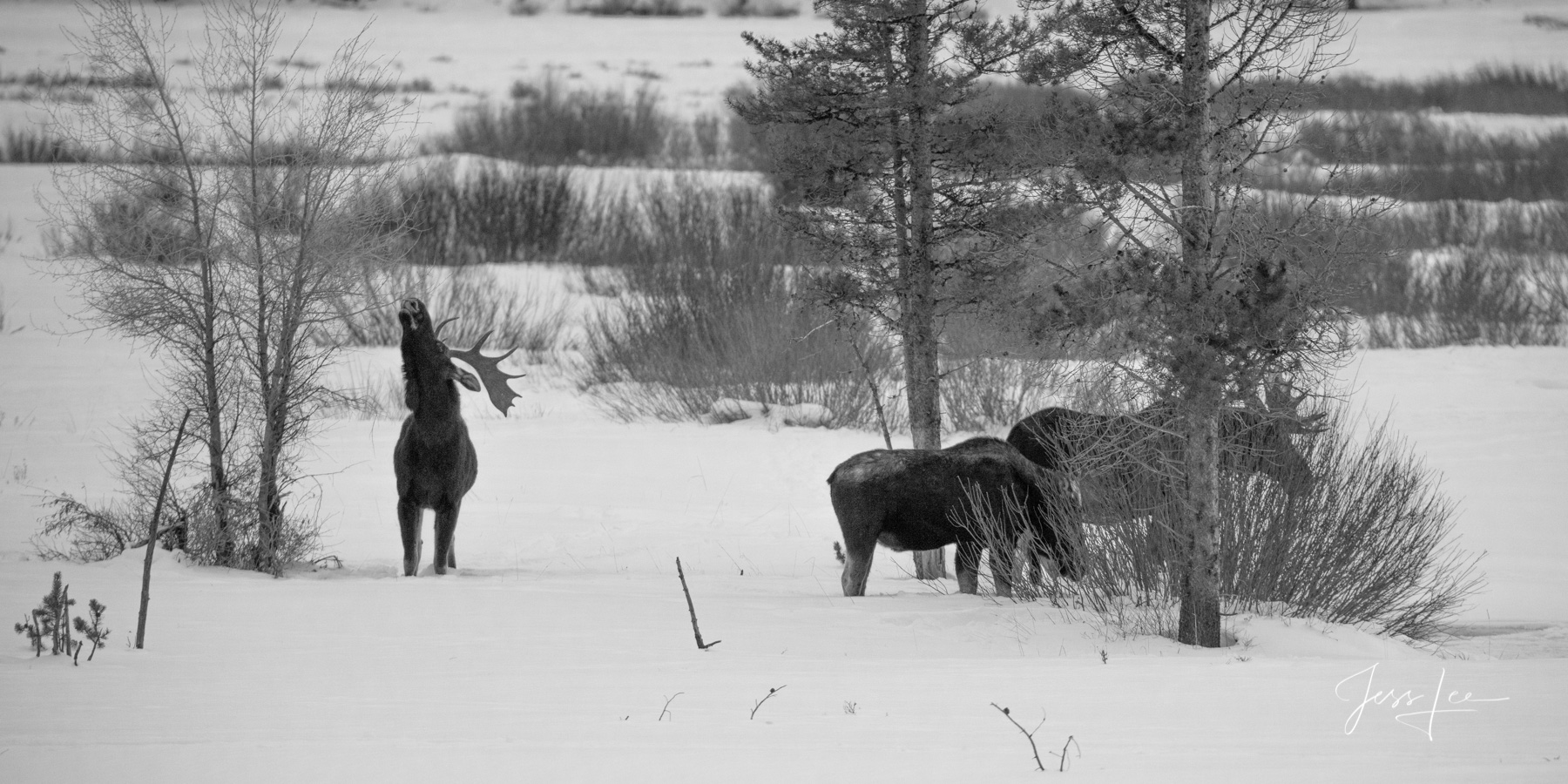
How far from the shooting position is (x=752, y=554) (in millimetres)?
12016

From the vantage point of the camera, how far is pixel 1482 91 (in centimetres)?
4669

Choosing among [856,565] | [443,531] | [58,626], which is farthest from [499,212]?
[58,626]

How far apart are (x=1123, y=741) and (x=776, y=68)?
21.0 ft

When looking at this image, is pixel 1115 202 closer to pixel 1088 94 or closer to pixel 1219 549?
pixel 1088 94

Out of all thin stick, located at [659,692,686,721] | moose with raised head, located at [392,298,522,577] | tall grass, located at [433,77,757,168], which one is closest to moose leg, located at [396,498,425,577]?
moose with raised head, located at [392,298,522,577]

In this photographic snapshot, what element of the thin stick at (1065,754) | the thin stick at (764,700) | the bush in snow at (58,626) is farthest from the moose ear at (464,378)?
the thin stick at (1065,754)

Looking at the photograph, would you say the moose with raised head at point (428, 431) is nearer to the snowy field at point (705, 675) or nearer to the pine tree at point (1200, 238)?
the snowy field at point (705, 675)

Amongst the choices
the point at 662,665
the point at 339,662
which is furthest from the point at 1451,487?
the point at 339,662

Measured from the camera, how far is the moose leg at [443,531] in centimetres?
913

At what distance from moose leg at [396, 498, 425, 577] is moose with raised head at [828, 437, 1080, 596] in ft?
9.36

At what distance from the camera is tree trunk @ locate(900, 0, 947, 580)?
977 cm

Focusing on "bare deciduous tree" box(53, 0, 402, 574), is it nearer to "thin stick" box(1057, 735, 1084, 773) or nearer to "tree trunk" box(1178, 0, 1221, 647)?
"tree trunk" box(1178, 0, 1221, 647)

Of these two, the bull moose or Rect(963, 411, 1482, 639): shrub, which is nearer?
the bull moose
